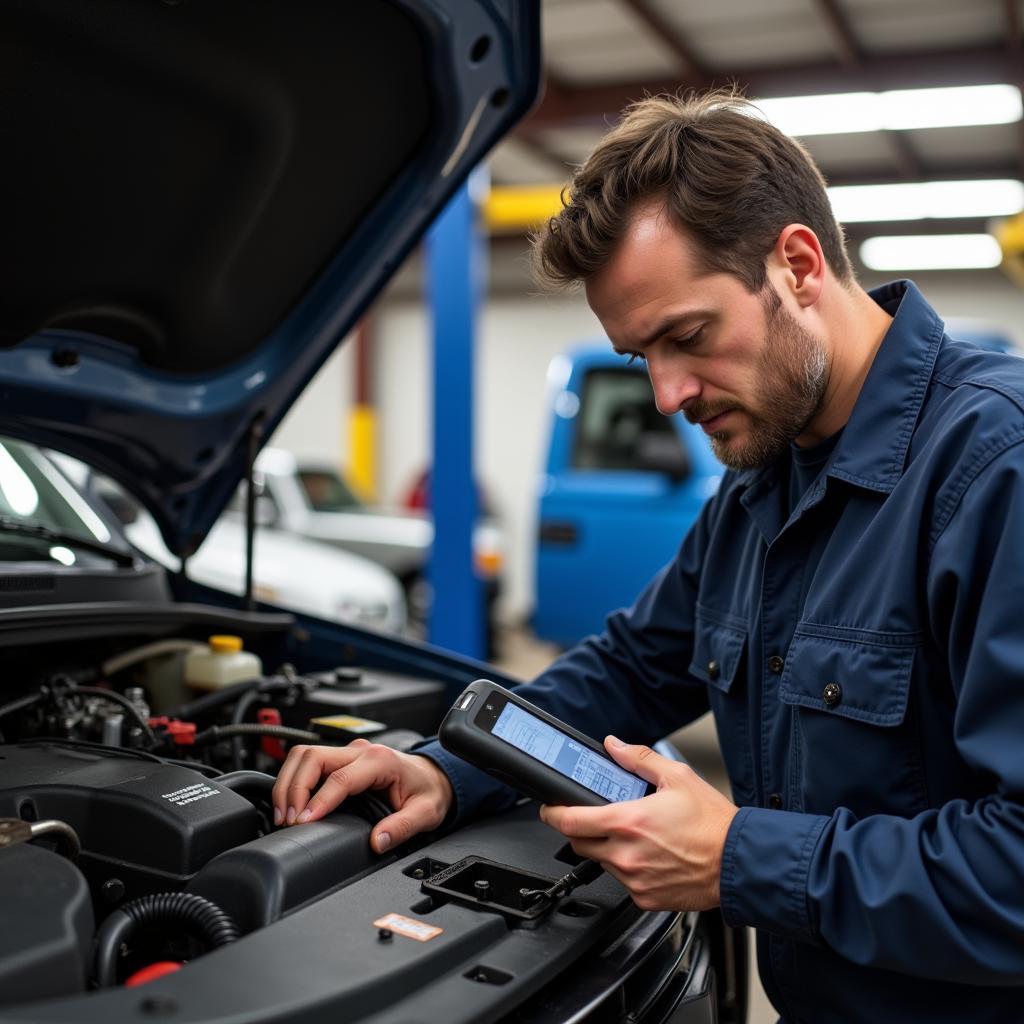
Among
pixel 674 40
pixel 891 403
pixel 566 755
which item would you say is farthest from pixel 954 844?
pixel 674 40

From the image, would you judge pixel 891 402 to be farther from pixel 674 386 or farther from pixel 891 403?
pixel 674 386

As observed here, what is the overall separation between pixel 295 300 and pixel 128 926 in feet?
3.80

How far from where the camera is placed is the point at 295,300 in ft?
6.24

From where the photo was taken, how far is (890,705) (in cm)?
117

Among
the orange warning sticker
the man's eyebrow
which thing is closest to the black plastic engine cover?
the orange warning sticker

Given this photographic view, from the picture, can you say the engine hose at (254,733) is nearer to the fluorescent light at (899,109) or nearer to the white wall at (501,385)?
the fluorescent light at (899,109)

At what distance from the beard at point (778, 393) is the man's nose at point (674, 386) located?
3 cm

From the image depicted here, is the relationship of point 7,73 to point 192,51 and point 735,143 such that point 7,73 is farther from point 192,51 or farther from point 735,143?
point 735,143

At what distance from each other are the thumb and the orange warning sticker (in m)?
0.28

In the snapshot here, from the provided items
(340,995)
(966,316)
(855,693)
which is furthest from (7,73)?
(966,316)

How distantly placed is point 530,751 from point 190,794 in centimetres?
39

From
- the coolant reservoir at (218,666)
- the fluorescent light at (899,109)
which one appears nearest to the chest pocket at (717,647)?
the coolant reservoir at (218,666)

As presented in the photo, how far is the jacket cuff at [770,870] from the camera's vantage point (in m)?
1.08

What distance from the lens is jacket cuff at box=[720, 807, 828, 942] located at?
1075 mm
